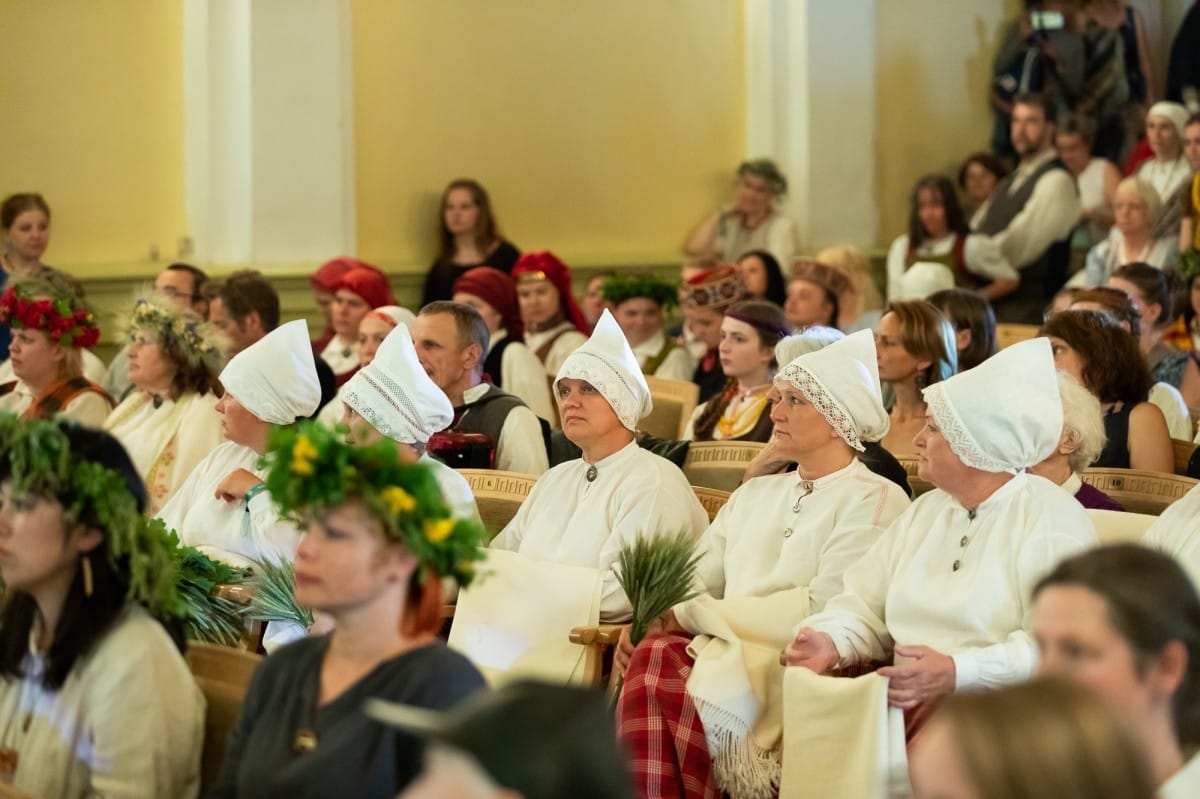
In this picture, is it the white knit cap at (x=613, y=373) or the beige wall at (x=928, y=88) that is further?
the beige wall at (x=928, y=88)

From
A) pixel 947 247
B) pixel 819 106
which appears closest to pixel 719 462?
pixel 947 247

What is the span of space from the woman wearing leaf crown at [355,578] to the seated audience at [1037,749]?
1002mm

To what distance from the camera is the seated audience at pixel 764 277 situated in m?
8.42

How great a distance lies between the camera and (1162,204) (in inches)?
343

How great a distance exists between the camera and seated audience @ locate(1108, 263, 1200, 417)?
6719mm

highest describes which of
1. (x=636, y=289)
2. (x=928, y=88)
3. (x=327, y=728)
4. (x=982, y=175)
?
(x=928, y=88)

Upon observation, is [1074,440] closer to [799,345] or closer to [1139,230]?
[799,345]

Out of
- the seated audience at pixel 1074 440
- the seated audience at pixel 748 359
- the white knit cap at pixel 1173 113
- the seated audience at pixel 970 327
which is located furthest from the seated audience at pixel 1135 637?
the white knit cap at pixel 1173 113

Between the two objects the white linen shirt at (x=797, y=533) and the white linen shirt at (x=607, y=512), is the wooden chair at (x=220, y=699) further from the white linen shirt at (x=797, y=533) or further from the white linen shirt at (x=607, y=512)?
the white linen shirt at (x=797, y=533)

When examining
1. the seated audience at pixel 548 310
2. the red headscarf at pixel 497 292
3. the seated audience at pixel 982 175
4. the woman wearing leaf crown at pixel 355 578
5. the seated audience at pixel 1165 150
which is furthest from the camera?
the seated audience at pixel 982 175

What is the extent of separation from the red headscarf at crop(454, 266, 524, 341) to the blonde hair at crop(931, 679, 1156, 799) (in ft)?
19.5

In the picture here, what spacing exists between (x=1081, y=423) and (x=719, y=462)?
1.32 m

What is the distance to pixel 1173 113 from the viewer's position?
902cm

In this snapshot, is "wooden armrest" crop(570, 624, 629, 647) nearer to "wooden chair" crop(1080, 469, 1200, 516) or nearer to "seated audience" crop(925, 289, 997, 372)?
"wooden chair" crop(1080, 469, 1200, 516)
